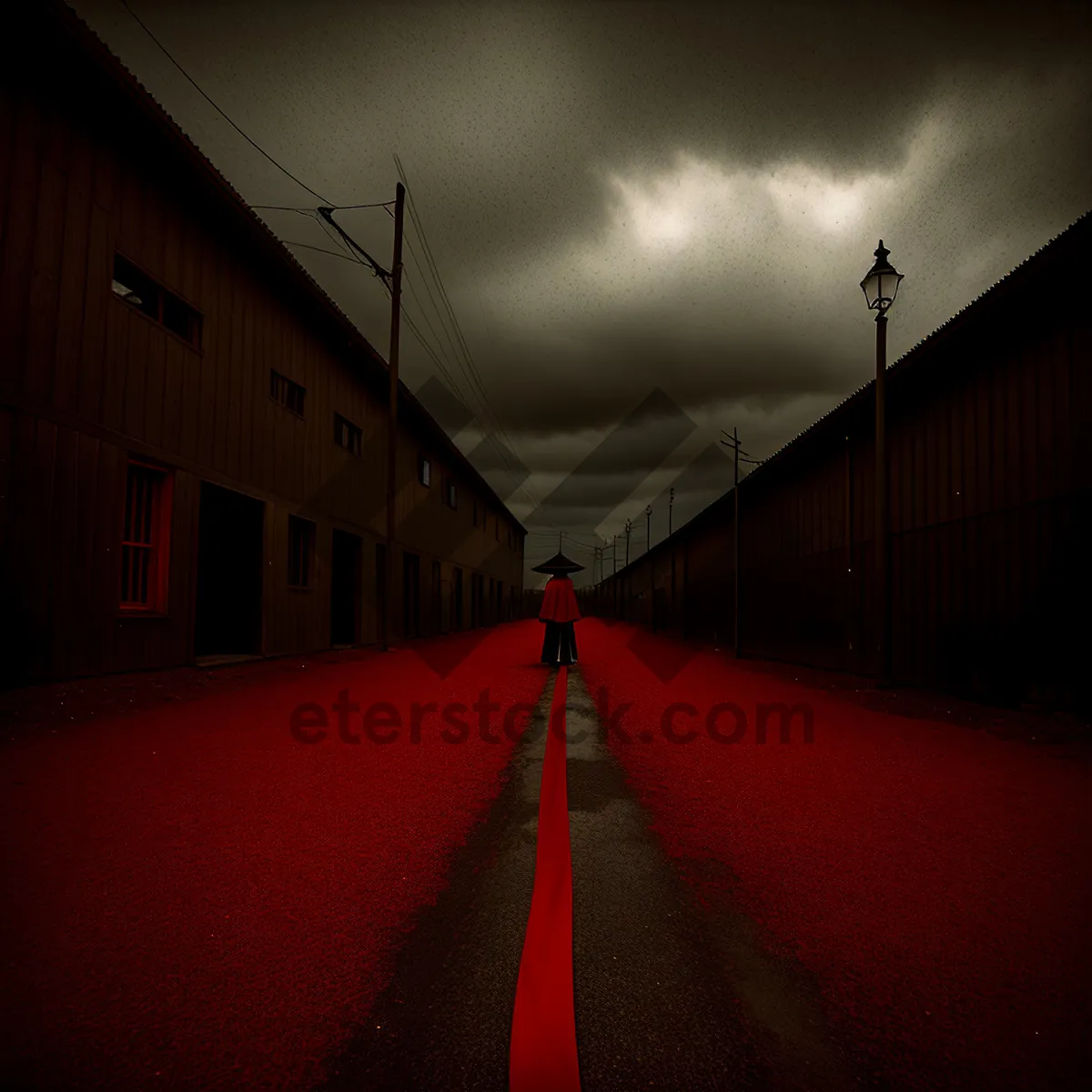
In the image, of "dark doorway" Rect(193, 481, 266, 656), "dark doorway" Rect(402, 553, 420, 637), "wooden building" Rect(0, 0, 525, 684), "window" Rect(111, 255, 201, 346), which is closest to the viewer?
"wooden building" Rect(0, 0, 525, 684)

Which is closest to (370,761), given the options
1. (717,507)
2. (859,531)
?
(859,531)

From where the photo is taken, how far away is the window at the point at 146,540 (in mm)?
7865

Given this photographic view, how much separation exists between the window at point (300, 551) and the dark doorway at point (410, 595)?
714 centimetres

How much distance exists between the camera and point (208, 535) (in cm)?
1131

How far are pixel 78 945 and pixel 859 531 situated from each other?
11.7 metres

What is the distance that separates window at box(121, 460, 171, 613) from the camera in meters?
→ 7.87

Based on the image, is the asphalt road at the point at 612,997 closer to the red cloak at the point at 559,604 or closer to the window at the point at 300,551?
the red cloak at the point at 559,604

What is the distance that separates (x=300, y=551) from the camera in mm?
13258

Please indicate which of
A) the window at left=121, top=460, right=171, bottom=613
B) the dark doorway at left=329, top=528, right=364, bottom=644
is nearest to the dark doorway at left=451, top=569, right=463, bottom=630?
the dark doorway at left=329, top=528, right=364, bottom=644

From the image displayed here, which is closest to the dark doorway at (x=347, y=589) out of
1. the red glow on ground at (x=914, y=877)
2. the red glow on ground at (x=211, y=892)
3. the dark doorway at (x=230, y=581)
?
the dark doorway at (x=230, y=581)

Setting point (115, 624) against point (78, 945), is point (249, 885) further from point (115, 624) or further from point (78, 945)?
point (115, 624)

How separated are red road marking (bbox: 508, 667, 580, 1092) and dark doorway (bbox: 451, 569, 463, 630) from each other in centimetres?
2453

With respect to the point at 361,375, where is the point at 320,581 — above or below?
below

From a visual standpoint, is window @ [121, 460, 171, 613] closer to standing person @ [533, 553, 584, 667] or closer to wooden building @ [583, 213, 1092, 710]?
standing person @ [533, 553, 584, 667]
